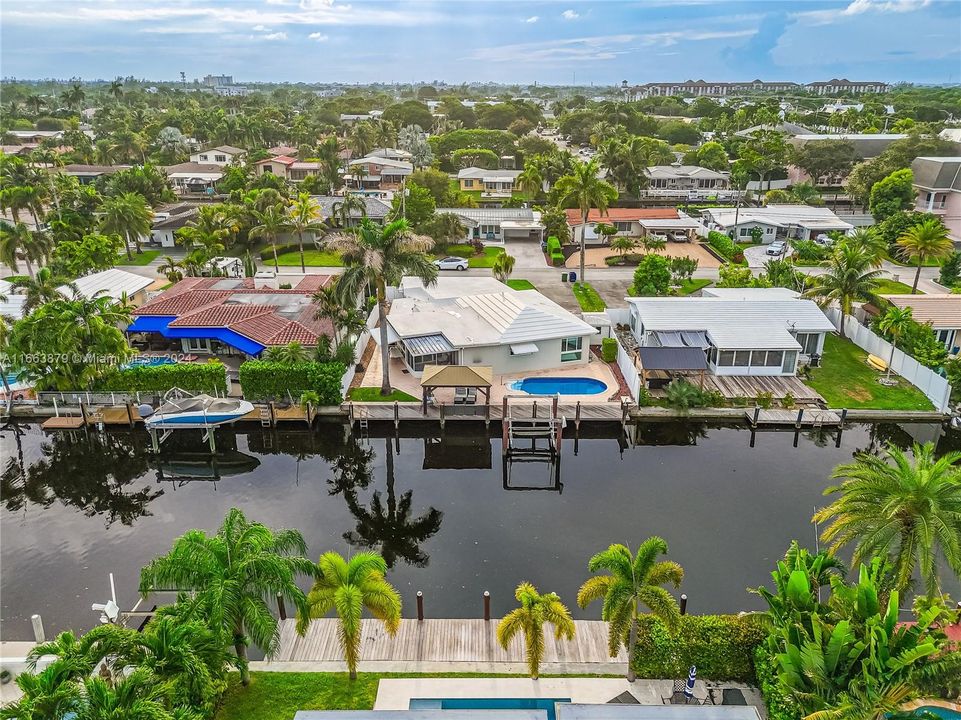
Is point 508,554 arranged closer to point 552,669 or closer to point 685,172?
point 552,669

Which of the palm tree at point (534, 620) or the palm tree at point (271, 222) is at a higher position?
the palm tree at point (271, 222)

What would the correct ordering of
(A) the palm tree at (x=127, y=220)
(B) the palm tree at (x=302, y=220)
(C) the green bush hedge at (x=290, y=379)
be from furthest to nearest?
(A) the palm tree at (x=127, y=220), (B) the palm tree at (x=302, y=220), (C) the green bush hedge at (x=290, y=379)

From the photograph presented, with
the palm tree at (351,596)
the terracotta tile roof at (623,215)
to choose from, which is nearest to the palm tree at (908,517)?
the palm tree at (351,596)

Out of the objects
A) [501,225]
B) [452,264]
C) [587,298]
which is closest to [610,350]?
[587,298]

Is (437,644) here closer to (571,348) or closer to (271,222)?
(571,348)

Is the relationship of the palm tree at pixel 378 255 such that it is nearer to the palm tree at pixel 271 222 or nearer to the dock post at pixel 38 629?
the dock post at pixel 38 629

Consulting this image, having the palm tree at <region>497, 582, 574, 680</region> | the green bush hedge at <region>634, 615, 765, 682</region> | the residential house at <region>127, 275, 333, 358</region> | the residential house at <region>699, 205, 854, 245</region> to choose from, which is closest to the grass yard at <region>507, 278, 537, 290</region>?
the residential house at <region>127, 275, 333, 358</region>
